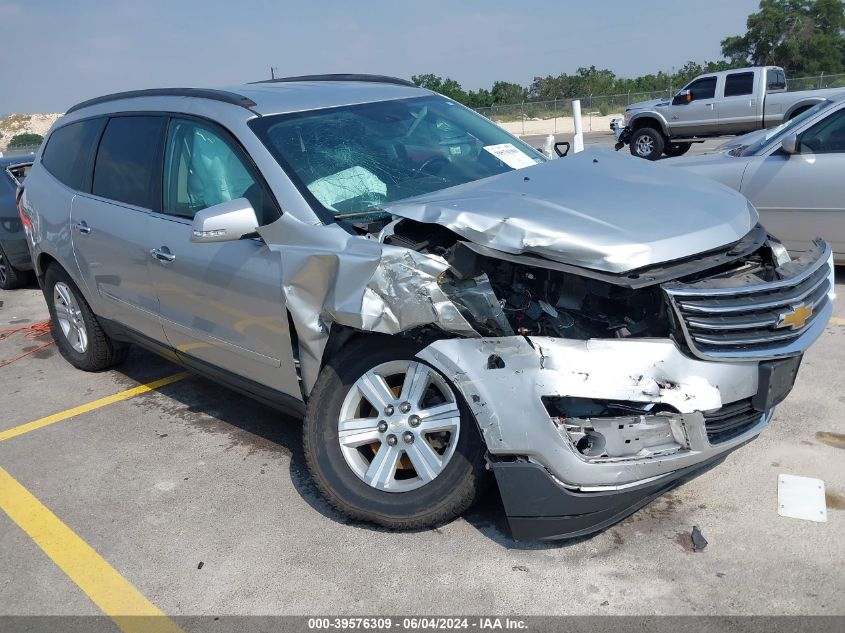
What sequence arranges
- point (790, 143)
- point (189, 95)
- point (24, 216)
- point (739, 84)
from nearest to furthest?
point (189, 95), point (24, 216), point (790, 143), point (739, 84)

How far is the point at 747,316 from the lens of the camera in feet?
9.71

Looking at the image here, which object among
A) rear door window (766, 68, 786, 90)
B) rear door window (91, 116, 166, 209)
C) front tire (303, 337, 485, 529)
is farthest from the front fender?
front tire (303, 337, 485, 529)

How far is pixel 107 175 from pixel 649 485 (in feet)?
12.6

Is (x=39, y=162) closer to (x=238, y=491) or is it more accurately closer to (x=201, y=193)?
(x=201, y=193)

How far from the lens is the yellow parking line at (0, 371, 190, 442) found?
5.00m

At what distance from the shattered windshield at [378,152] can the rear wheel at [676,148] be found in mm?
15933

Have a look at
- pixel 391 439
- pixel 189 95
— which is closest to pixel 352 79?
pixel 189 95

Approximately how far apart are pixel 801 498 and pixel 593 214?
156 centimetres

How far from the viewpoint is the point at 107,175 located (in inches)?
196

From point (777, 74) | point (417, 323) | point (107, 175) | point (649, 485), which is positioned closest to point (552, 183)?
point (417, 323)

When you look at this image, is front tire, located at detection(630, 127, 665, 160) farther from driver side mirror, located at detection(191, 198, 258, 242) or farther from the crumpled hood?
driver side mirror, located at detection(191, 198, 258, 242)

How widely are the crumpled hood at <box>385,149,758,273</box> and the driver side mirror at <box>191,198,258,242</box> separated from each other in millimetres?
686

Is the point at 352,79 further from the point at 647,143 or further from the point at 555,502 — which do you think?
the point at 647,143

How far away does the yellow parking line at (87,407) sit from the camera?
500 cm
